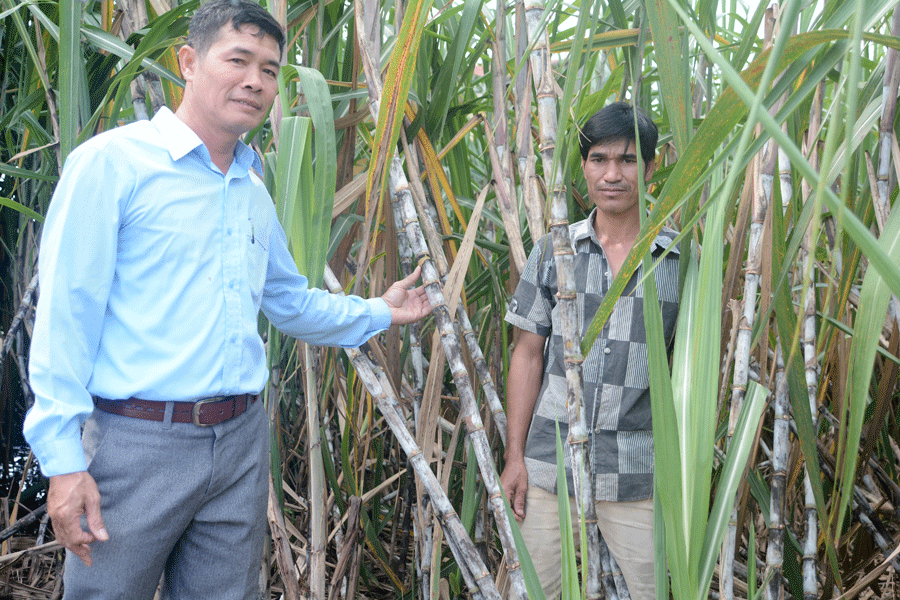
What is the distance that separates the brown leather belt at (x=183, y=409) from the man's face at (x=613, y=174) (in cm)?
70

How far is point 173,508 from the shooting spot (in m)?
0.92

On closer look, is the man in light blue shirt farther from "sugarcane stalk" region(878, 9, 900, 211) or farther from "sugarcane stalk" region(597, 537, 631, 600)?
"sugarcane stalk" region(878, 9, 900, 211)

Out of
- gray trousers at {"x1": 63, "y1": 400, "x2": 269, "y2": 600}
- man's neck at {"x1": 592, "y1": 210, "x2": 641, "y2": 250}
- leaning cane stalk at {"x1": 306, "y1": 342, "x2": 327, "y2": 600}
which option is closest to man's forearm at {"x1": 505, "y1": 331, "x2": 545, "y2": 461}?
man's neck at {"x1": 592, "y1": 210, "x2": 641, "y2": 250}

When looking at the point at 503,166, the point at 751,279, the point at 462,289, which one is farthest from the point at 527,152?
the point at 751,279

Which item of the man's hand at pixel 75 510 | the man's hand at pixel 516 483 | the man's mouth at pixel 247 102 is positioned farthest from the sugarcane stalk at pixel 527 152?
the man's hand at pixel 75 510

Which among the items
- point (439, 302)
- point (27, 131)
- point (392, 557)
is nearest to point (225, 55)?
point (439, 302)

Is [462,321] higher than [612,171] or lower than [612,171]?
lower

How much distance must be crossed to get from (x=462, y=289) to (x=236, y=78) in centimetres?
44

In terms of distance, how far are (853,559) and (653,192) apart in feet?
2.99

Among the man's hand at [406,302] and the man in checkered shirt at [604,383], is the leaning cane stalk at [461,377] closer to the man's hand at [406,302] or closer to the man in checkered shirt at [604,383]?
the man's hand at [406,302]

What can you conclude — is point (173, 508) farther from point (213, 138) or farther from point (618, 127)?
point (618, 127)

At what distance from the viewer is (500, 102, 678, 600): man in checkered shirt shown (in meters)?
1.21

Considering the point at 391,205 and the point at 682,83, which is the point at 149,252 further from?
the point at 682,83

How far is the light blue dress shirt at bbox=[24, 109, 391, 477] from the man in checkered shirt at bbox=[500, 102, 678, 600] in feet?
1.26
